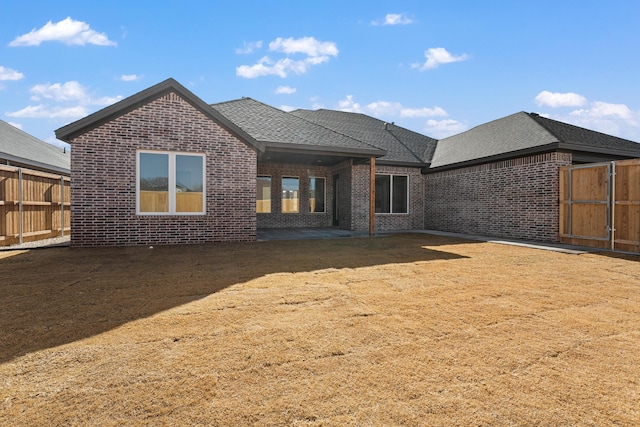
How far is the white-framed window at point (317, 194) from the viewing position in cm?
1526

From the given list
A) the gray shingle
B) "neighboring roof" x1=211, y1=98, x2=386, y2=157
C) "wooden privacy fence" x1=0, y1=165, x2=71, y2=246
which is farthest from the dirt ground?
the gray shingle

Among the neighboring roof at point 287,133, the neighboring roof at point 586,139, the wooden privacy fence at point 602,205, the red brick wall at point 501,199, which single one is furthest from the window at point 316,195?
the wooden privacy fence at point 602,205

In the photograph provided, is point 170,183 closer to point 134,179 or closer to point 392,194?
point 134,179

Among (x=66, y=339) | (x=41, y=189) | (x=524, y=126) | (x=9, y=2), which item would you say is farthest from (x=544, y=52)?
(x=41, y=189)

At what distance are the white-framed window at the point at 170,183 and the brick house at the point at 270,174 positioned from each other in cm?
3

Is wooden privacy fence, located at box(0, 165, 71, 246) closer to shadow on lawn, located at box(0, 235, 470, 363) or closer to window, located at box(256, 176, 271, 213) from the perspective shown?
shadow on lawn, located at box(0, 235, 470, 363)

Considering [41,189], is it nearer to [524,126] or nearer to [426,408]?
[426,408]

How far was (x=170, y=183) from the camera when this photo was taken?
8.80m

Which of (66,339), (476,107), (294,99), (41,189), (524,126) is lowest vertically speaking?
(66,339)

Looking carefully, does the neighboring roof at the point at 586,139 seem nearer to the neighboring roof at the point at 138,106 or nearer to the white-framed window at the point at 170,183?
the neighboring roof at the point at 138,106

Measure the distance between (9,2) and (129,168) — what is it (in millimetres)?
5139

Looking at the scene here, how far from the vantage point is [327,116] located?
17.4m

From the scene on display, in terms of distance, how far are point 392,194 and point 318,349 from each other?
12.5m

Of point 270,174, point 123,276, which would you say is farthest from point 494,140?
point 123,276
